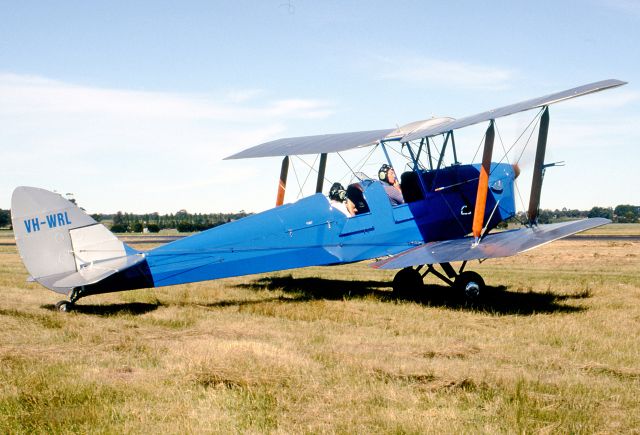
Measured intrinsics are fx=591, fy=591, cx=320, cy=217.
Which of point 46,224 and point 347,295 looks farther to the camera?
point 347,295

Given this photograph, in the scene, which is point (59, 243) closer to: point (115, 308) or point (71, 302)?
point (71, 302)

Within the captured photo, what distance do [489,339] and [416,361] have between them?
1.69 meters

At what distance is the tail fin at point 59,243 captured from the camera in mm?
8617

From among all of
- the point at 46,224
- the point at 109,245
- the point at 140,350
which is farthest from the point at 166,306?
the point at 140,350

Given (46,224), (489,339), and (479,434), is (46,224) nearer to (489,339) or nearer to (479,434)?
(489,339)

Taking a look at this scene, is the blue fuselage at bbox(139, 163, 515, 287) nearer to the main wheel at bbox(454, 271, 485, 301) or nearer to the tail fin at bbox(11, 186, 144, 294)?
the tail fin at bbox(11, 186, 144, 294)

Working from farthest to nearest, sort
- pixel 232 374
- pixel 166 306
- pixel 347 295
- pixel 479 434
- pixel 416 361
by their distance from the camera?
1. pixel 347 295
2. pixel 166 306
3. pixel 416 361
4. pixel 232 374
5. pixel 479 434

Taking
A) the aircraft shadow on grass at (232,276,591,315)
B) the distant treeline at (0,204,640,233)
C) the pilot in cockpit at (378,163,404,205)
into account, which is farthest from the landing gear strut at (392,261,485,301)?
the distant treeline at (0,204,640,233)

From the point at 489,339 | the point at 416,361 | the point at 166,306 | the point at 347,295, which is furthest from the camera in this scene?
the point at 347,295

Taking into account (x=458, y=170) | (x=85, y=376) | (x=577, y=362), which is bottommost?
(x=577, y=362)

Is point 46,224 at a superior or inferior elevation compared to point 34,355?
superior

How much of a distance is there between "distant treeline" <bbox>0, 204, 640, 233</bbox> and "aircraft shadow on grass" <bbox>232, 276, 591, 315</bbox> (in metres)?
39.2

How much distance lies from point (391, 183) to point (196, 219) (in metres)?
105

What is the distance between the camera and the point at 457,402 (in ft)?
15.1
